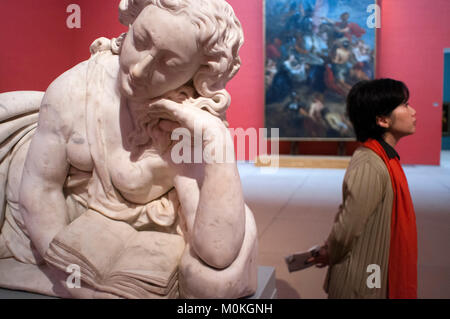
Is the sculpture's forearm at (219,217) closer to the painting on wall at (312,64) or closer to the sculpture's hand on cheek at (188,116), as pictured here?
the sculpture's hand on cheek at (188,116)

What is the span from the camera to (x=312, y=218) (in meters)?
4.00

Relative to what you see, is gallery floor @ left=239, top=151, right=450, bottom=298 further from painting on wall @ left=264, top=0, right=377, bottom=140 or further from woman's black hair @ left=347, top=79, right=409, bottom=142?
painting on wall @ left=264, top=0, right=377, bottom=140

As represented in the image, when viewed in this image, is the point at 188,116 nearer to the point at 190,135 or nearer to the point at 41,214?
the point at 190,135

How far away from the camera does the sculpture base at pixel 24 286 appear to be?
1508 millimetres

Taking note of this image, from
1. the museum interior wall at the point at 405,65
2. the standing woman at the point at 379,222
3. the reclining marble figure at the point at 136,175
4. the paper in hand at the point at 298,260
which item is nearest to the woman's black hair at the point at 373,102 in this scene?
the standing woman at the point at 379,222

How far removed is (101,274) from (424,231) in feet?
10.3

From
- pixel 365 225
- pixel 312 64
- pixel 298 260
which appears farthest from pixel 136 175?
pixel 312 64

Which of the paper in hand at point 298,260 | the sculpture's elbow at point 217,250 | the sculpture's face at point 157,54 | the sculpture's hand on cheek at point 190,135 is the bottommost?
the paper in hand at point 298,260

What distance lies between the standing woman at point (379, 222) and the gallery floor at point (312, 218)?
83 cm

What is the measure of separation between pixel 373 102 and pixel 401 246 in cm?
67

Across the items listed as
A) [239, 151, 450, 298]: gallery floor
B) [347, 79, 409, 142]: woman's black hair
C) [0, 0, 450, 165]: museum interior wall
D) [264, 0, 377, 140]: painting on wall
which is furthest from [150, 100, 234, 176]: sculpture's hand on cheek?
[264, 0, 377, 140]: painting on wall

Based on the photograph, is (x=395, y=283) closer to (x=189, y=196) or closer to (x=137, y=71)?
(x=189, y=196)

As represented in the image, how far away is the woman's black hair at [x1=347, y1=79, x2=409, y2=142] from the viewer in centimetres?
184
